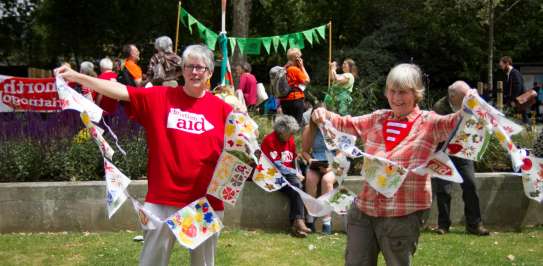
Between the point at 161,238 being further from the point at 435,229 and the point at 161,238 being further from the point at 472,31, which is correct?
the point at 472,31

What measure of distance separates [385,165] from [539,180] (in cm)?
110

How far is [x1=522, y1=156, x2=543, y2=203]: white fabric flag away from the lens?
394cm

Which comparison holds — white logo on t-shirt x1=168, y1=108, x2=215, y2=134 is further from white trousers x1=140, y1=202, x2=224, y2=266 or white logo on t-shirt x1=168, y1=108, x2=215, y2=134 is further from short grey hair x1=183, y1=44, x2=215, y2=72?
white trousers x1=140, y1=202, x2=224, y2=266

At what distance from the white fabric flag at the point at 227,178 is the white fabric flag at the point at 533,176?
1833mm

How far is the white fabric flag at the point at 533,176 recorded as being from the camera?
3.94m

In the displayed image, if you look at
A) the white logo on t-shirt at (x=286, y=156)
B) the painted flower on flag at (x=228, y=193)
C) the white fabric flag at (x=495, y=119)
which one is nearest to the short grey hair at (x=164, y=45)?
the white logo on t-shirt at (x=286, y=156)

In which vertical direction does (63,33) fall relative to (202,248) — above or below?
above

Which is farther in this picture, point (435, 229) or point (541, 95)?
point (541, 95)

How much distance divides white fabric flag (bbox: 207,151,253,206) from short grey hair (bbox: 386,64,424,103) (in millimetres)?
1152

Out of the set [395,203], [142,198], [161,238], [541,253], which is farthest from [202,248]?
[541,253]

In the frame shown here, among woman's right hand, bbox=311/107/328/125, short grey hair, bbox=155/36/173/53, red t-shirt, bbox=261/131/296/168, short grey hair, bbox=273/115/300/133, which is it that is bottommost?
red t-shirt, bbox=261/131/296/168

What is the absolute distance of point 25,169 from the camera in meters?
7.61

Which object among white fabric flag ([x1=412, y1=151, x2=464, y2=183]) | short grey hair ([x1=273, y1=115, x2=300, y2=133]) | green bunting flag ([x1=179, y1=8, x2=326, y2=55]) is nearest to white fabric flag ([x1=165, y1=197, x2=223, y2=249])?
white fabric flag ([x1=412, y1=151, x2=464, y2=183])

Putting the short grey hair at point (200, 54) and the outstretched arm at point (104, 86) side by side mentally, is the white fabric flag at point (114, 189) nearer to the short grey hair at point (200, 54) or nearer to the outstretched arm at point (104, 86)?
the outstretched arm at point (104, 86)
